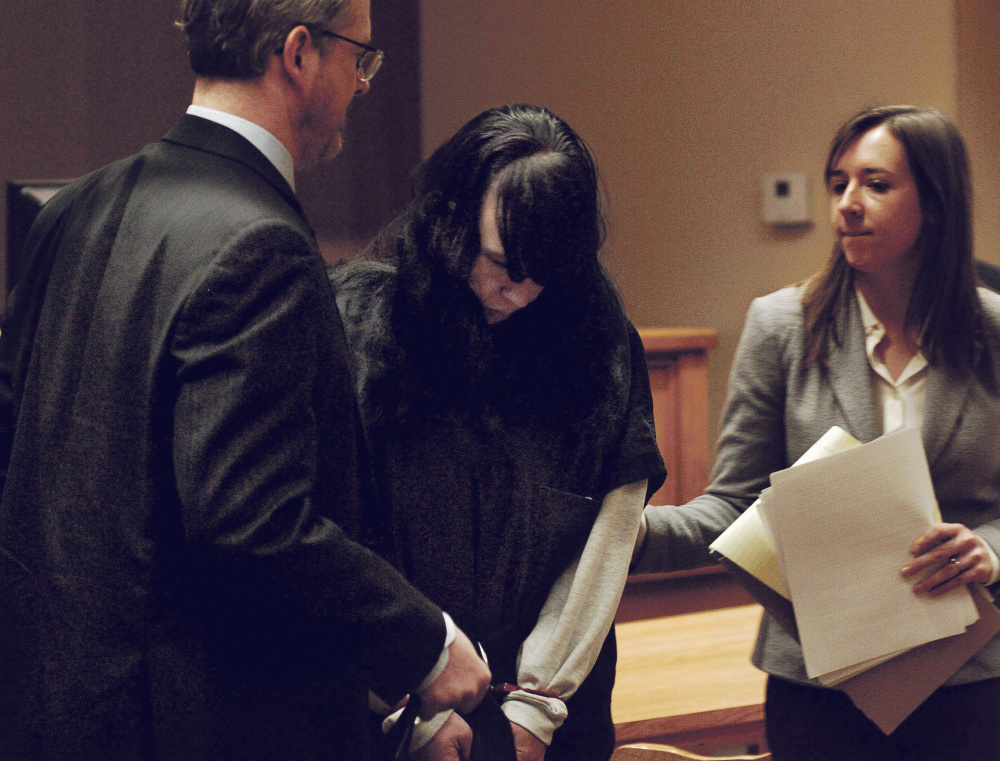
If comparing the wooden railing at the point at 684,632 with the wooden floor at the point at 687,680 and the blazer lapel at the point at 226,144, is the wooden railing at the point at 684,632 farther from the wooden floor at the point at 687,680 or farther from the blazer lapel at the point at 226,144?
the blazer lapel at the point at 226,144

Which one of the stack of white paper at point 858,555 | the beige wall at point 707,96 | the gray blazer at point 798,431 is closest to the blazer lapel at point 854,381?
the gray blazer at point 798,431

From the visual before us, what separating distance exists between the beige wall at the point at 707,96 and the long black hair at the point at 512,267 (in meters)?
2.22

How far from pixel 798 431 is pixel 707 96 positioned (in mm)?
2458

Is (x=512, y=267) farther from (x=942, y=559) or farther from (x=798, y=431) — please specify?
(x=942, y=559)

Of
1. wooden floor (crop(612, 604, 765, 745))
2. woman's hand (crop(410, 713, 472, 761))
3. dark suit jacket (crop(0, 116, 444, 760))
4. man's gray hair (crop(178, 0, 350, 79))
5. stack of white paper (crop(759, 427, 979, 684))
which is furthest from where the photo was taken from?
wooden floor (crop(612, 604, 765, 745))

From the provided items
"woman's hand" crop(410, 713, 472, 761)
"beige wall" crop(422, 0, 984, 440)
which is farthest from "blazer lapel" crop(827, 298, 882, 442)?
"beige wall" crop(422, 0, 984, 440)

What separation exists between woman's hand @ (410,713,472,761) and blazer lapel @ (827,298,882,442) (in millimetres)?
727

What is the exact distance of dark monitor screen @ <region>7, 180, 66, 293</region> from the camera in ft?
6.59

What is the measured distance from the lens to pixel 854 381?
1.51 metres

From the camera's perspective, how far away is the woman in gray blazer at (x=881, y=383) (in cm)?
145

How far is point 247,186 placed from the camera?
3.24ft

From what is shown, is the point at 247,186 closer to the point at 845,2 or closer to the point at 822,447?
the point at 822,447

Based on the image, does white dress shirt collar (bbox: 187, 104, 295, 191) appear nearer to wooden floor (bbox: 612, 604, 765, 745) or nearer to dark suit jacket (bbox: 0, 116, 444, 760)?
dark suit jacket (bbox: 0, 116, 444, 760)

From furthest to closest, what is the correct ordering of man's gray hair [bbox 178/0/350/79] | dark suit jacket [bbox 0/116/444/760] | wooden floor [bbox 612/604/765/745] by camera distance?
wooden floor [bbox 612/604/765/745] → man's gray hair [bbox 178/0/350/79] → dark suit jacket [bbox 0/116/444/760]
